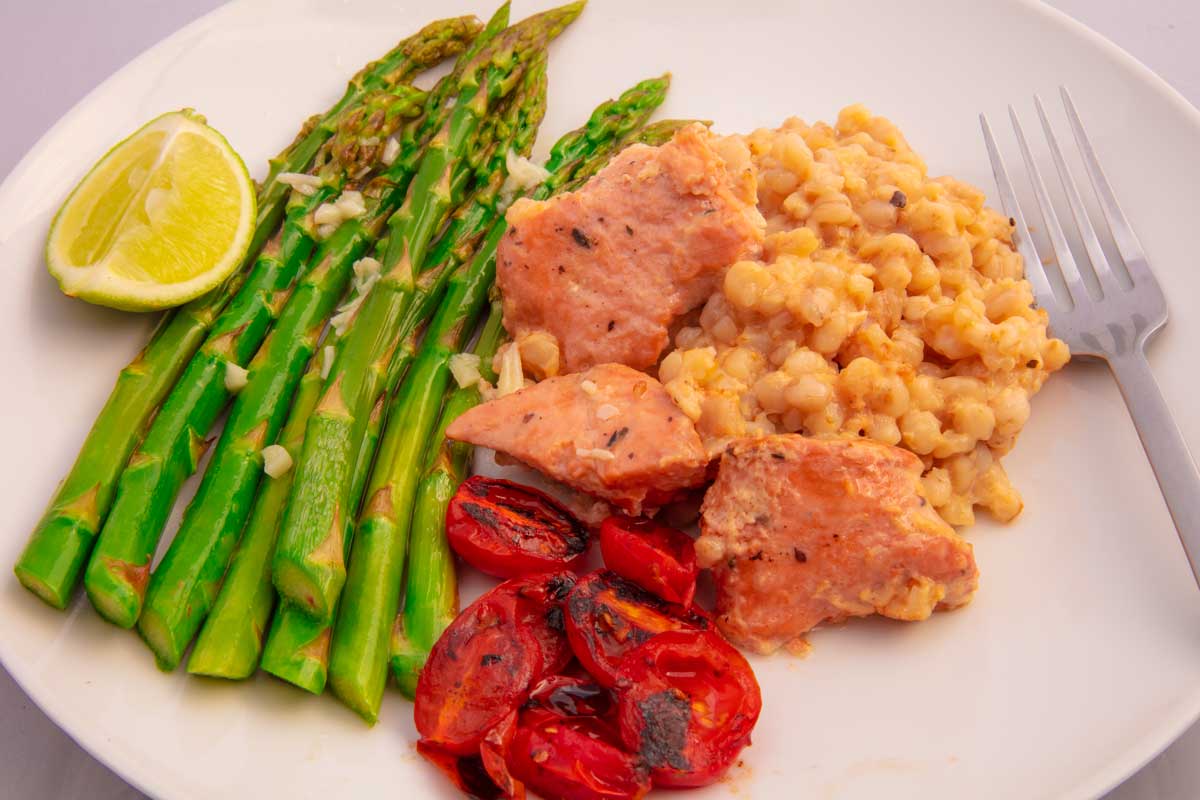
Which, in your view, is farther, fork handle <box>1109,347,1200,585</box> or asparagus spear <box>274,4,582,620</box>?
asparagus spear <box>274,4,582,620</box>

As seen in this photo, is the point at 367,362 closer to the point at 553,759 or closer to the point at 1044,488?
the point at 553,759

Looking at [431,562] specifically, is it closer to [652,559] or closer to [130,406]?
[652,559]

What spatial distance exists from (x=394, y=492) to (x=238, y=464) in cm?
58

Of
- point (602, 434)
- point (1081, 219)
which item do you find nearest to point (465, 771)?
point (602, 434)

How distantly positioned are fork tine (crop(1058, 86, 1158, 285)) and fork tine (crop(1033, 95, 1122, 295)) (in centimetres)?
7

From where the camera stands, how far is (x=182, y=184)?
458 cm

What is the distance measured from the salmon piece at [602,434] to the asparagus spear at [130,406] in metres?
1.22

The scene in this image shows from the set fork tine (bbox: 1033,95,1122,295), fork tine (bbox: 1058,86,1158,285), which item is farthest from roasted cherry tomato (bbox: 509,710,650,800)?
fork tine (bbox: 1058,86,1158,285)

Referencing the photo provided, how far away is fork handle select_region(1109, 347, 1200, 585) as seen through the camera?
A: 3.56m

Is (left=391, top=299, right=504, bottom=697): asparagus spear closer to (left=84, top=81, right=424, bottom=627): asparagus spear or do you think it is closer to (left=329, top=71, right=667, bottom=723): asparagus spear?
(left=329, top=71, right=667, bottom=723): asparagus spear

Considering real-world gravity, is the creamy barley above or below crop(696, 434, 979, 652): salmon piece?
above

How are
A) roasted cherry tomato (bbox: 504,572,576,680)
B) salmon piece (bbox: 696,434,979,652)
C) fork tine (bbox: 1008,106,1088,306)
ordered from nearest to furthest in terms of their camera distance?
roasted cherry tomato (bbox: 504,572,576,680), salmon piece (bbox: 696,434,979,652), fork tine (bbox: 1008,106,1088,306)

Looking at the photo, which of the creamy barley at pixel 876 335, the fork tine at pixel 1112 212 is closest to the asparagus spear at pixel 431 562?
the creamy barley at pixel 876 335

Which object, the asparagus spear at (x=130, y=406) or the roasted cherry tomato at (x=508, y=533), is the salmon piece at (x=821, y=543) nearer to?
the roasted cherry tomato at (x=508, y=533)
